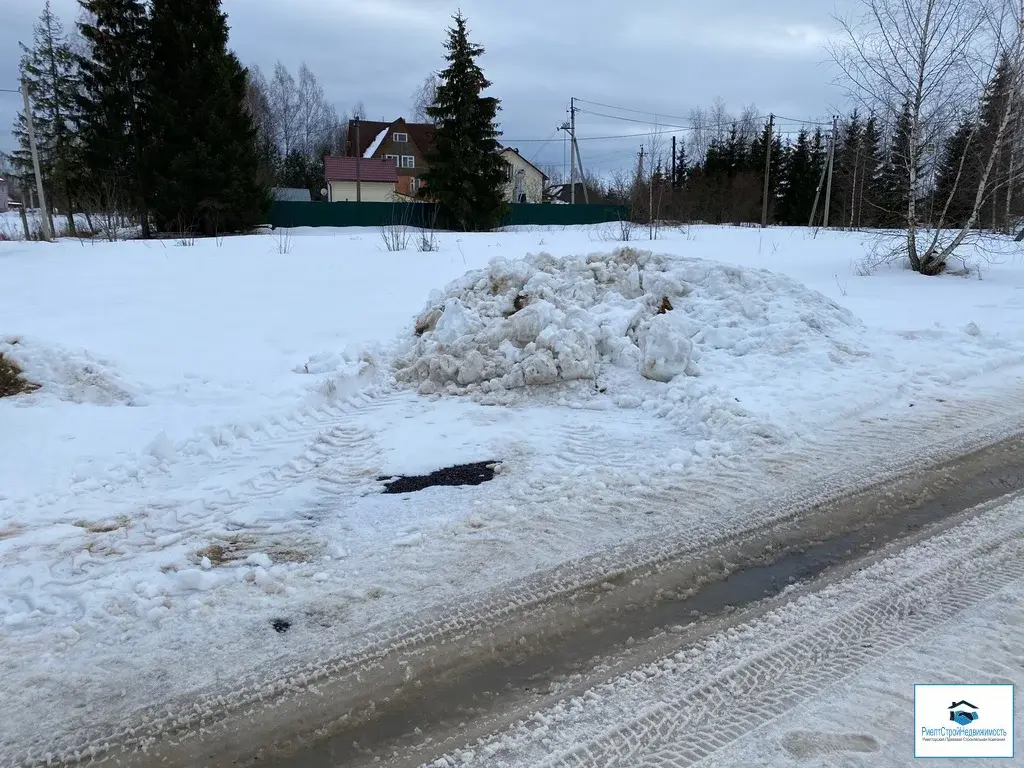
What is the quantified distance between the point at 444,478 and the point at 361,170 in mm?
50772

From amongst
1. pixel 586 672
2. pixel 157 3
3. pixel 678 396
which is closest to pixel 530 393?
pixel 678 396

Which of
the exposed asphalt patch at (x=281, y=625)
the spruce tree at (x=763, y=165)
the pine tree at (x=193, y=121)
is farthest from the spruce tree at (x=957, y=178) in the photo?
the spruce tree at (x=763, y=165)

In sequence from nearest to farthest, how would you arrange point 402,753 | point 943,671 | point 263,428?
point 402,753 < point 943,671 < point 263,428

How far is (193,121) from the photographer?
87.2ft

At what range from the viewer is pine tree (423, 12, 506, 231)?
3103 cm

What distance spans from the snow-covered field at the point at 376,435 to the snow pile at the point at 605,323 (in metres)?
A: 0.04

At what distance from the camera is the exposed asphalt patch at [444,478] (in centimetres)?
480

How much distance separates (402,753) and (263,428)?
3800mm

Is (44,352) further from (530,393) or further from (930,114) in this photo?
(930,114)

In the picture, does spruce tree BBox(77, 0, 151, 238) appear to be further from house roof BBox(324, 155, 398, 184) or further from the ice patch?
the ice patch

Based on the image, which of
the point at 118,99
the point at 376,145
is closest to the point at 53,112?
the point at 118,99

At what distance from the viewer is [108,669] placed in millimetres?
2920

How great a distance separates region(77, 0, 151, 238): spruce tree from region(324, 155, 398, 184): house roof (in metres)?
19.9

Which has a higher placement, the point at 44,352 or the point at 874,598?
the point at 44,352
